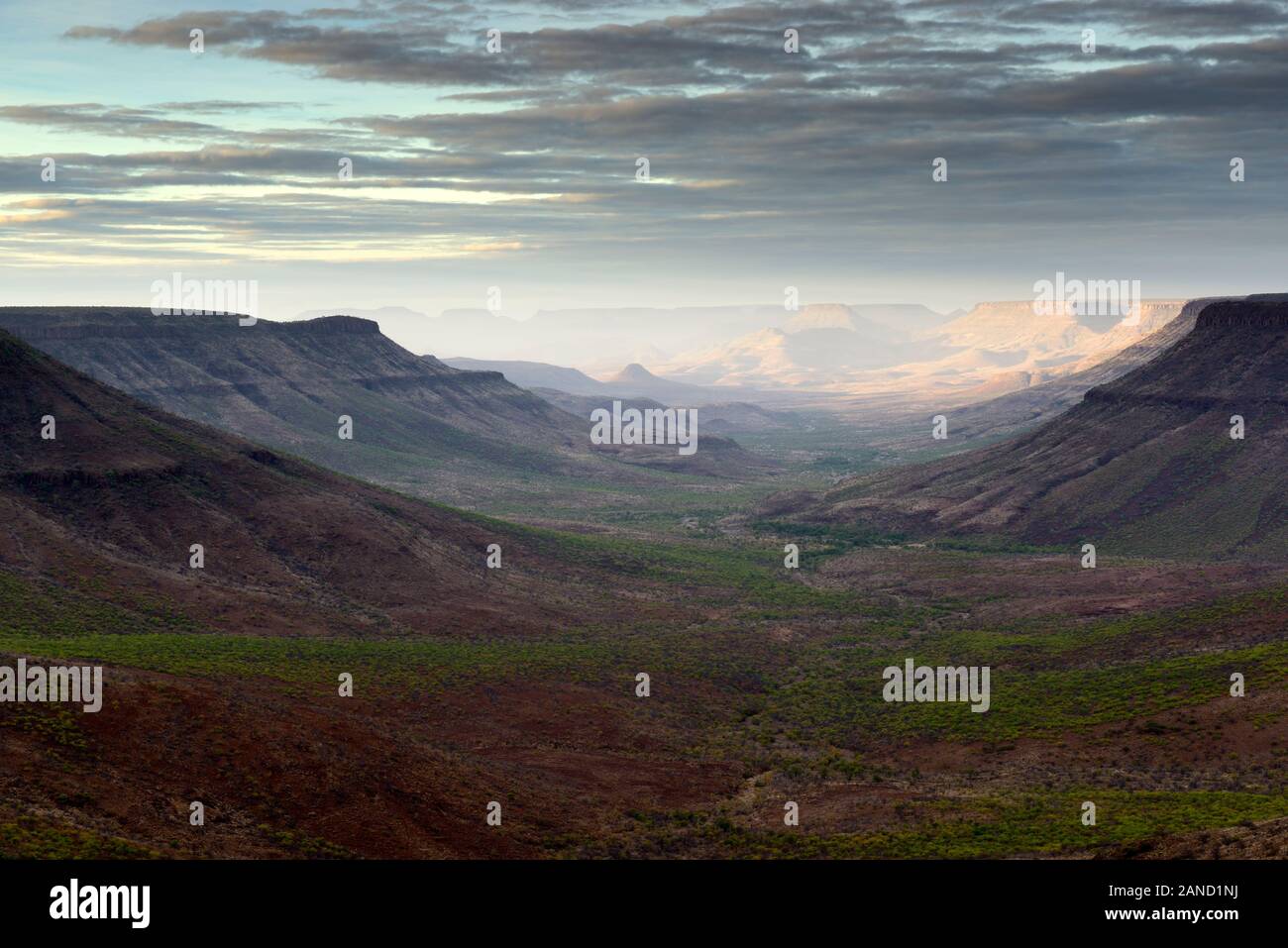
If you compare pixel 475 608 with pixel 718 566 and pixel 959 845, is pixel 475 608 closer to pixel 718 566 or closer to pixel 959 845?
pixel 718 566

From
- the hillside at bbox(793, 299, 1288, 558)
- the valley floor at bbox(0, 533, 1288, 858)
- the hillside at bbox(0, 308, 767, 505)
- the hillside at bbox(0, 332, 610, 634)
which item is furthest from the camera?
the hillside at bbox(0, 308, 767, 505)

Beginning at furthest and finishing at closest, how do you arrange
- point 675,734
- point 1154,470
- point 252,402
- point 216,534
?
1. point 252,402
2. point 1154,470
3. point 216,534
4. point 675,734

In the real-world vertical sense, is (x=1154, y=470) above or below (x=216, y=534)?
above

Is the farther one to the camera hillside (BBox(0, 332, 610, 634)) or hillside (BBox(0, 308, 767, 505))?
hillside (BBox(0, 308, 767, 505))

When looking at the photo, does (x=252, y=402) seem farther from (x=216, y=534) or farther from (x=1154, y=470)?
(x=1154, y=470)

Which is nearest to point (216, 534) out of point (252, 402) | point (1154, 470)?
point (1154, 470)

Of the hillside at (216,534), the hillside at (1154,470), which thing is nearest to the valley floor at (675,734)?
the hillside at (216,534)

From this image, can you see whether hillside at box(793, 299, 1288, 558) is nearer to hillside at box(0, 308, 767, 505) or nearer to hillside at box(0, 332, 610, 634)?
hillside at box(0, 308, 767, 505)

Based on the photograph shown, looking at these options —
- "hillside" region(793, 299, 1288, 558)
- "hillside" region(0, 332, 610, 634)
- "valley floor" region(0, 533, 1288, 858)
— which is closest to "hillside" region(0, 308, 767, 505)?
"hillside" region(0, 332, 610, 634)

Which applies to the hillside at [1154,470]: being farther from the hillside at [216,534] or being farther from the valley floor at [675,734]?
the hillside at [216,534]
